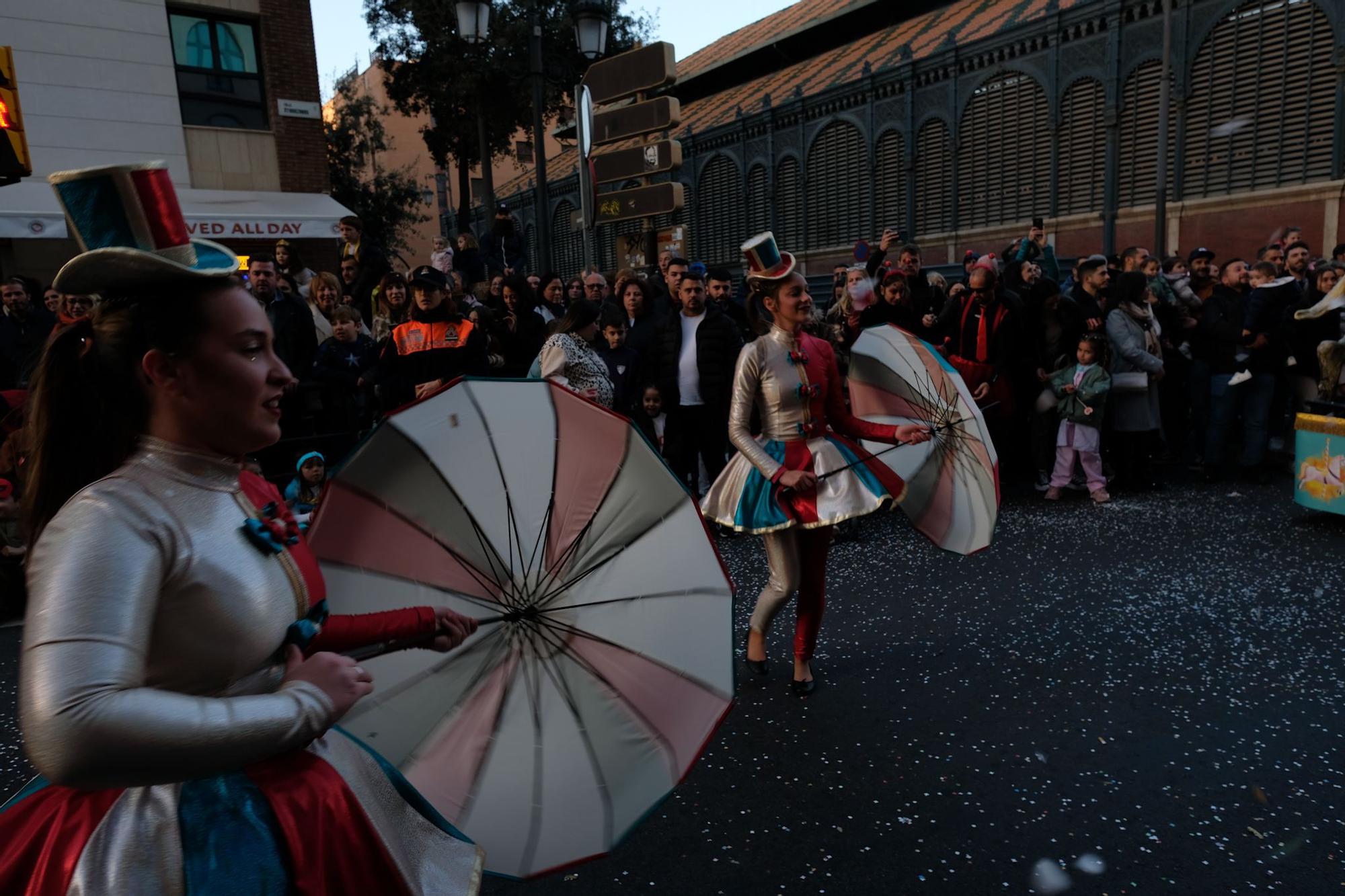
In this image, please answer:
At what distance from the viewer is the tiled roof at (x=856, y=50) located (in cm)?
2108

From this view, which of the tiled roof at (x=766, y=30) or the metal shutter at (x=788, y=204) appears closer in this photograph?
the metal shutter at (x=788, y=204)

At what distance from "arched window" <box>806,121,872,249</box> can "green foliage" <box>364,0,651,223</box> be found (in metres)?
6.22

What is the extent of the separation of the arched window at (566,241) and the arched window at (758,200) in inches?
356

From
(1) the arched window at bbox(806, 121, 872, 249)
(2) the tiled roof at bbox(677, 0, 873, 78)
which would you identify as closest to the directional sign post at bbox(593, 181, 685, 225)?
(1) the arched window at bbox(806, 121, 872, 249)

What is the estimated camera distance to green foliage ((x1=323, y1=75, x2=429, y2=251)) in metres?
23.6

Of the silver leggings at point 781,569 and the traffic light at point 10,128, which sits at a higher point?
the traffic light at point 10,128

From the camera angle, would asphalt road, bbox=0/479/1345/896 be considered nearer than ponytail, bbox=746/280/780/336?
Yes

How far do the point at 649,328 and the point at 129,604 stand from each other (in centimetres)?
640

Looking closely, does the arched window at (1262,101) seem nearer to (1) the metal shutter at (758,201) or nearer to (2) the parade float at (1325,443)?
(2) the parade float at (1325,443)

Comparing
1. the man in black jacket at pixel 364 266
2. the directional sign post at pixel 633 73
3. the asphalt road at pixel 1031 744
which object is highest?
the directional sign post at pixel 633 73

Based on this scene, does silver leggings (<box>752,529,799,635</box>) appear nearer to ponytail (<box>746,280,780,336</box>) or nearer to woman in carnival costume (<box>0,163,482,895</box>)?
ponytail (<box>746,280,780,336</box>)

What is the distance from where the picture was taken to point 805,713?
3980 mm

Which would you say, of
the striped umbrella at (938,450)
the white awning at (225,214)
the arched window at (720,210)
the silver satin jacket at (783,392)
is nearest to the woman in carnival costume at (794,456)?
the silver satin jacket at (783,392)

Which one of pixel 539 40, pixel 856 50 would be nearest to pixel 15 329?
pixel 539 40
